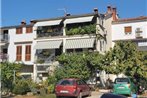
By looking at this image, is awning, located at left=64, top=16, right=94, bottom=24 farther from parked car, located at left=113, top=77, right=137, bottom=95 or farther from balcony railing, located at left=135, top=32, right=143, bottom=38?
parked car, located at left=113, top=77, right=137, bottom=95

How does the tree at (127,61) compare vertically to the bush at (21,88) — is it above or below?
above

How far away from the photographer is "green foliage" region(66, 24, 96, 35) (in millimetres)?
46938

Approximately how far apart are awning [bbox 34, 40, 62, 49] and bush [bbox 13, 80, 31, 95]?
14.4 metres

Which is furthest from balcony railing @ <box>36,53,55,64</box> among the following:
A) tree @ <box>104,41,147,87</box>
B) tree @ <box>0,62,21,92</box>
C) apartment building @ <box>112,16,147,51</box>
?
tree @ <box>104,41,147,87</box>

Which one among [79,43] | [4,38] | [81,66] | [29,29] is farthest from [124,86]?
[4,38]

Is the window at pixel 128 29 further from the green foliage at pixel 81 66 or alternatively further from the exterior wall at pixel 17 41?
the exterior wall at pixel 17 41

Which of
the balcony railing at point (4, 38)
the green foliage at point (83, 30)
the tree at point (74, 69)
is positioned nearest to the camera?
the tree at point (74, 69)

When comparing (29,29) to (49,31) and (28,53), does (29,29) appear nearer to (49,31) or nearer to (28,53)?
(28,53)

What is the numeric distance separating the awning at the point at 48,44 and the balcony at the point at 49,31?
1313mm

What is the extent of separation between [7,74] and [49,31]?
15.1 metres

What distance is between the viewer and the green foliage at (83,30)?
46.9m

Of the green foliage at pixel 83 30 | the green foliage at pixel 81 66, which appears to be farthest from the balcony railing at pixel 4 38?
the green foliage at pixel 81 66

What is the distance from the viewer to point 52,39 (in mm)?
50156

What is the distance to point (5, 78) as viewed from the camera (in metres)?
36.0
